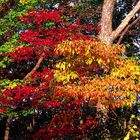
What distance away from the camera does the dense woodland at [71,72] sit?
12.3m

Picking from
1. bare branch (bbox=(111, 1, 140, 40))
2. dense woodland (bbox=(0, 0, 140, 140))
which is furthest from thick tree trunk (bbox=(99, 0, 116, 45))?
bare branch (bbox=(111, 1, 140, 40))

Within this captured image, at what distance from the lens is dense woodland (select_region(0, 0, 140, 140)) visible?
12.3 m

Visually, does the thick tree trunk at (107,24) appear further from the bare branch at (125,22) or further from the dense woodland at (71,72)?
the bare branch at (125,22)

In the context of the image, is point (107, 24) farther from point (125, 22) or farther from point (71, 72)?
point (71, 72)

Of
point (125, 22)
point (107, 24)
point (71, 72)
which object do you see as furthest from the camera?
point (107, 24)

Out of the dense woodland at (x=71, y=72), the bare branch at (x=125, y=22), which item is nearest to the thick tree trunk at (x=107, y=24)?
the dense woodland at (x=71, y=72)

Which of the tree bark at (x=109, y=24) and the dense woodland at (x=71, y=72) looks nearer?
the dense woodland at (x=71, y=72)

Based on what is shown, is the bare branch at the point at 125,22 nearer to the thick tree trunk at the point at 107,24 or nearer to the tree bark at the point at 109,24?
the tree bark at the point at 109,24

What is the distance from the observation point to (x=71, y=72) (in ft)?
42.0

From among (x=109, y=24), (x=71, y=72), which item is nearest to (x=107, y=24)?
(x=109, y=24)

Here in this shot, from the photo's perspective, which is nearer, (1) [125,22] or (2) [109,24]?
(1) [125,22]

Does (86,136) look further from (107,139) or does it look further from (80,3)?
(80,3)

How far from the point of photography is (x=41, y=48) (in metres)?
17.5

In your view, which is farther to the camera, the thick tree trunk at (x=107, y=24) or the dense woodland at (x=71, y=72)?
the thick tree trunk at (x=107, y=24)
